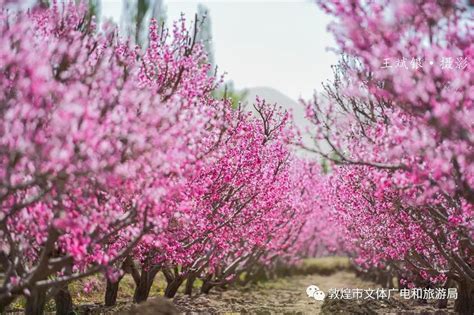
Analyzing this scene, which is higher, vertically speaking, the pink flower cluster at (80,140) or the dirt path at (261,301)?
the pink flower cluster at (80,140)

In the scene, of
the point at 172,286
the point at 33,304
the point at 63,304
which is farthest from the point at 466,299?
the point at 33,304

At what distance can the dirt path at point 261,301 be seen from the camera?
19478 millimetres

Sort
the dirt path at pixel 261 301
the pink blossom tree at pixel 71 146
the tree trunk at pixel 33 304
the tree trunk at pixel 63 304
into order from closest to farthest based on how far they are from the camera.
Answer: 1. the pink blossom tree at pixel 71 146
2. the tree trunk at pixel 33 304
3. the tree trunk at pixel 63 304
4. the dirt path at pixel 261 301

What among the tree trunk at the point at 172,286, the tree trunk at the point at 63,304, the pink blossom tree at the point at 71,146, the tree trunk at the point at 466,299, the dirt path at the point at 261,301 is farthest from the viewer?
the dirt path at the point at 261,301

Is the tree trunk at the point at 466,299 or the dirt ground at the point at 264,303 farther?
the dirt ground at the point at 264,303

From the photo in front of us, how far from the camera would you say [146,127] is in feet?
29.4

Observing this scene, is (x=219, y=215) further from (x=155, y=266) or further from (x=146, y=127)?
(x=146, y=127)

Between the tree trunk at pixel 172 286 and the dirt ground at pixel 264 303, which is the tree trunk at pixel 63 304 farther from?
the tree trunk at pixel 172 286

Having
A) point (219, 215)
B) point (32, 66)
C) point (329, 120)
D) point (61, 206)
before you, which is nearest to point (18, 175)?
point (61, 206)

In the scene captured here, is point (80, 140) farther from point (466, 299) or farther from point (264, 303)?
point (264, 303)

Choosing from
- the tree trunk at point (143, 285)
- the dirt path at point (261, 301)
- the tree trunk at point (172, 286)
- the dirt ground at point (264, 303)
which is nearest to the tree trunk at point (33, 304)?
the tree trunk at point (143, 285)

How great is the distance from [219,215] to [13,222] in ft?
25.9

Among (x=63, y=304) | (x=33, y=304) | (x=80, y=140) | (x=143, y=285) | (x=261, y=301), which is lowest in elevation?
(x=261, y=301)

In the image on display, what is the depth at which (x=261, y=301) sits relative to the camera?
24484 millimetres
